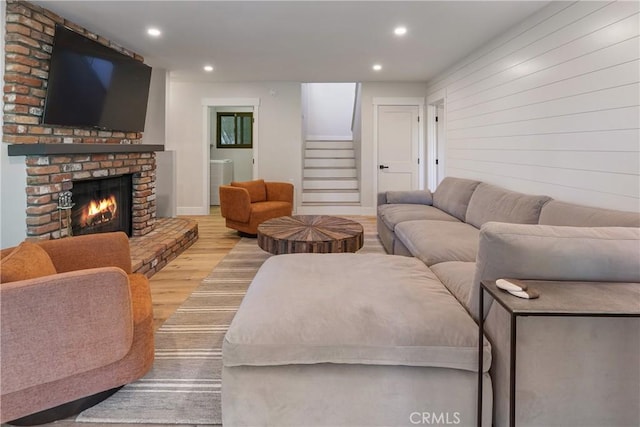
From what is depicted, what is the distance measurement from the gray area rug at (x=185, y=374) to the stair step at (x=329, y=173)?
4728 mm

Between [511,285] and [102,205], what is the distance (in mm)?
3838

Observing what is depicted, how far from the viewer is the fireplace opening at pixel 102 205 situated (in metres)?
3.48

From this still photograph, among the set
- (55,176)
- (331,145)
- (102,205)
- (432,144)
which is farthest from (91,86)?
(331,145)

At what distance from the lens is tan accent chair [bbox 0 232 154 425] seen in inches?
54.9

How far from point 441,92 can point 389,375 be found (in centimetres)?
538

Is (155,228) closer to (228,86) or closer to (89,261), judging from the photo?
(89,261)

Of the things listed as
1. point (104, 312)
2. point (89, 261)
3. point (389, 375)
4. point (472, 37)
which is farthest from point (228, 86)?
point (389, 375)

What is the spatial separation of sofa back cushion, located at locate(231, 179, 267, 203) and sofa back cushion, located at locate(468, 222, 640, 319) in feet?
14.5

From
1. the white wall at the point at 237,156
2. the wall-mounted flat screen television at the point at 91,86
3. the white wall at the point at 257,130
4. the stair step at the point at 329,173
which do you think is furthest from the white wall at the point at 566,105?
the white wall at the point at 237,156

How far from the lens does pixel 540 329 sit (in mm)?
1278

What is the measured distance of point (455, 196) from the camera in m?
4.18

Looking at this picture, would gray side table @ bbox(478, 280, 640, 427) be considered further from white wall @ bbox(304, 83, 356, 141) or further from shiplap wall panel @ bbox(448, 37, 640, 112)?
white wall @ bbox(304, 83, 356, 141)

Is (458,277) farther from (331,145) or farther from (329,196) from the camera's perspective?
(331,145)

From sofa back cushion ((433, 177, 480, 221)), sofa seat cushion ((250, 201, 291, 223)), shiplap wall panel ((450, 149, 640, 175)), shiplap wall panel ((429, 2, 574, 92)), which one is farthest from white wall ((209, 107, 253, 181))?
shiplap wall panel ((450, 149, 640, 175))
